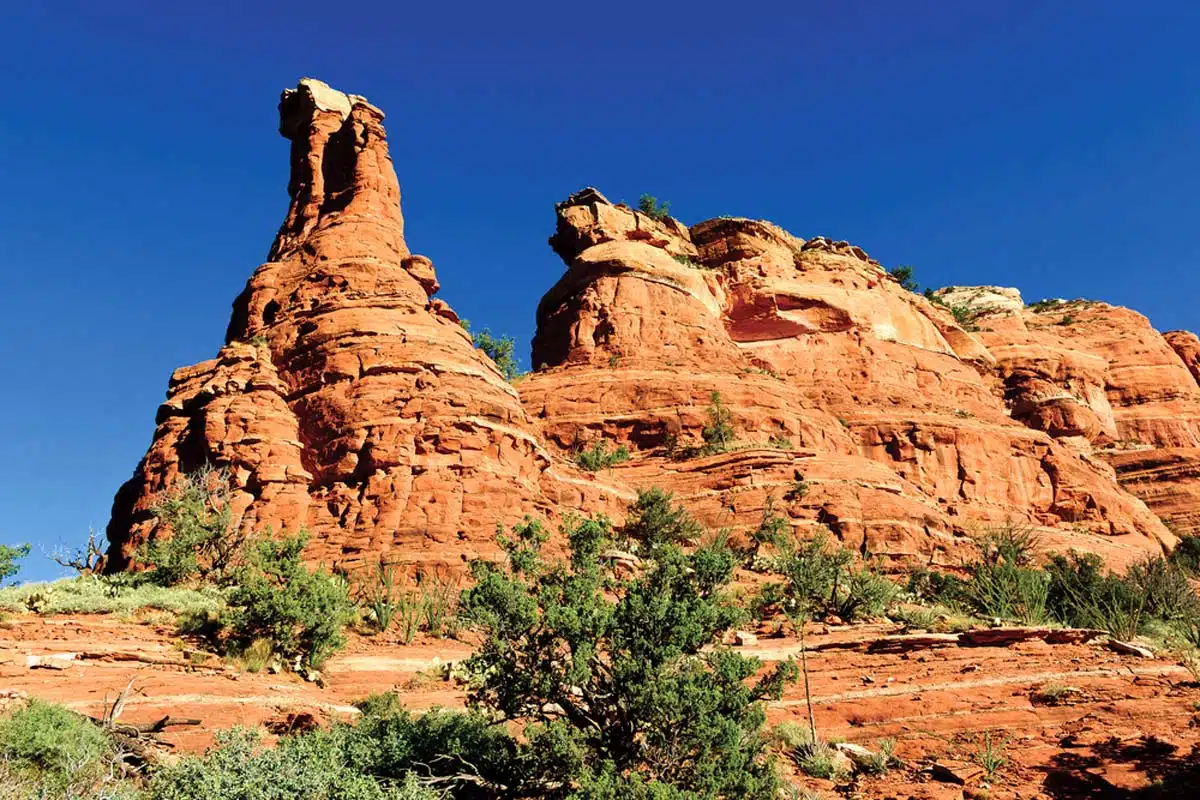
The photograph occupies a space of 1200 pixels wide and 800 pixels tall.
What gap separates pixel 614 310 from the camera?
43.6 m

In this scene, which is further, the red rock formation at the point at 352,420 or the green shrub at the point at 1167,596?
the red rock formation at the point at 352,420

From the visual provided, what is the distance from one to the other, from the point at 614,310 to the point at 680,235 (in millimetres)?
11399

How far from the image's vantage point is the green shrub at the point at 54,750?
9906 millimetres

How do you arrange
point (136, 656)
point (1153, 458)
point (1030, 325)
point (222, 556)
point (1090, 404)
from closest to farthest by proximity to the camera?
point (136, 656)
point (222, 556)
point (1153, 458)
point (1090, 404)
point (1030, 325)

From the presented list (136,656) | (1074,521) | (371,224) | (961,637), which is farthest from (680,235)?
(136,656)

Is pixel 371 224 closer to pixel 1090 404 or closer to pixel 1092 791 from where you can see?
pixel 1092 791

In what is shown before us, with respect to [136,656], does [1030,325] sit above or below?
above

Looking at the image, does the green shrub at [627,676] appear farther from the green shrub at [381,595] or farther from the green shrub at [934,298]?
the green shrub at [934,298]

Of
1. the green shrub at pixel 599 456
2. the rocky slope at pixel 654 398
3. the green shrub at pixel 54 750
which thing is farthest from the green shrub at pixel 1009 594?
the green shrub at pixel 54 750

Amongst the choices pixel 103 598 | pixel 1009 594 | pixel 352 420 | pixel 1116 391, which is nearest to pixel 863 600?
pixel 1009 594

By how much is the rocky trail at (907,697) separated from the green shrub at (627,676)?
9.18ft

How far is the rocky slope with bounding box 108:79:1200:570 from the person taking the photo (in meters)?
26.5

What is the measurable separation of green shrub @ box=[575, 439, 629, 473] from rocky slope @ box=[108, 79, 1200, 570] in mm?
516

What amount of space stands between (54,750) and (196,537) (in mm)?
12350
